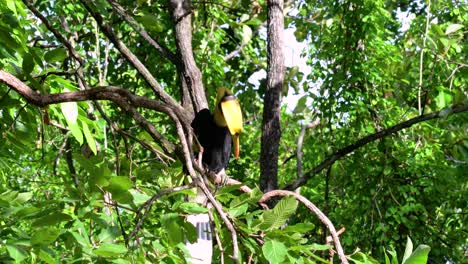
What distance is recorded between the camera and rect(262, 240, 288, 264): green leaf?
3.98ft

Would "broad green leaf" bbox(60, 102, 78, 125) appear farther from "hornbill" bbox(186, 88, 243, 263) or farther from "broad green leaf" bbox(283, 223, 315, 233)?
"hornbill" bbox(186, 88, 243, 263)

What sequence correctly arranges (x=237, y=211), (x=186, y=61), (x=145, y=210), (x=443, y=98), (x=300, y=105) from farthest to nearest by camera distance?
(x=300, y=105)
(x=443, y=98)
(x=186, y=61)
(x=237, y=211)
(x=145, y=210)

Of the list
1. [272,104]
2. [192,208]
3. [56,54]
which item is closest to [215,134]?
[272,104]

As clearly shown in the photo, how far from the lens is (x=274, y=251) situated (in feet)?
4.06

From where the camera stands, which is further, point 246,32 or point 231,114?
point 246,32

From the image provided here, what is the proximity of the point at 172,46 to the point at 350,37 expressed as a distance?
121 cm

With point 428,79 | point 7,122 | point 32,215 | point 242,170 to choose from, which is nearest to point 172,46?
point 242,170

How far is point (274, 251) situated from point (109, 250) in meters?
0.33

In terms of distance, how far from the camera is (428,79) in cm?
362

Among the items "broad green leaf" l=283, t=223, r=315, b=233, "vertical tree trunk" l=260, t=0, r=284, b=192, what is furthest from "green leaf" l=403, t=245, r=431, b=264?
"vertical tree trunk" l=260, t=0, r=284, b=192

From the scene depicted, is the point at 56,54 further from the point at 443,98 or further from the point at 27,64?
the point at 443,98

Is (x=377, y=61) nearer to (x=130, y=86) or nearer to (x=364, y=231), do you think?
(x=364, y=231)

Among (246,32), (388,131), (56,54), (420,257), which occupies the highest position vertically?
(246,32)

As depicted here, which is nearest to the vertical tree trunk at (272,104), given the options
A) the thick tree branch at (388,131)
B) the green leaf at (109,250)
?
the thick tree branch at (388,131)
